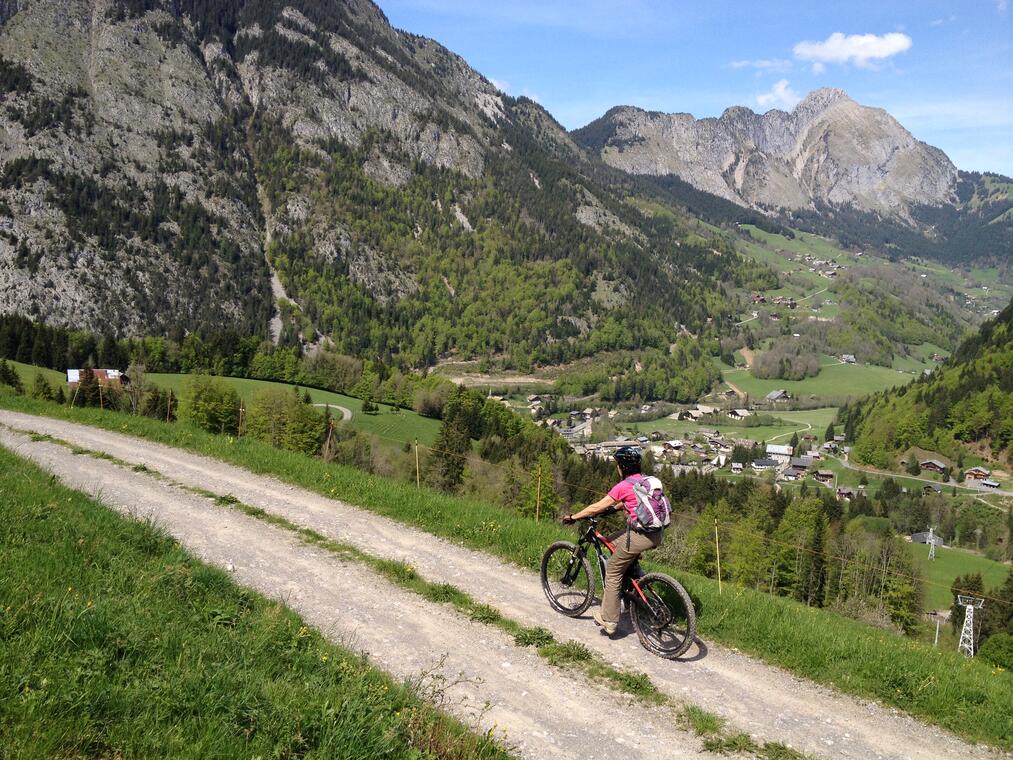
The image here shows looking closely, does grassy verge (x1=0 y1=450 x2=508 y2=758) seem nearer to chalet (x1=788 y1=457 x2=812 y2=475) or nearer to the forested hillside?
chalet (x1=788 y1=457 x2=812 y2=475)

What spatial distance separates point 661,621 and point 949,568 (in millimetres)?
100036

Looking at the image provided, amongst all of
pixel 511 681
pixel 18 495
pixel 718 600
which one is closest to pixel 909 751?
pixel 718 600

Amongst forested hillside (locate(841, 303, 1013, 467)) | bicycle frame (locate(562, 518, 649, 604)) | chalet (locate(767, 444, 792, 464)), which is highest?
bicycle frame (locate(562, 518, 649, 604))

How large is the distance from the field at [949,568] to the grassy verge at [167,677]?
8299 cm

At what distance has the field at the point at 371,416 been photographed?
9506 cm

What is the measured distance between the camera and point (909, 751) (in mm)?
7742

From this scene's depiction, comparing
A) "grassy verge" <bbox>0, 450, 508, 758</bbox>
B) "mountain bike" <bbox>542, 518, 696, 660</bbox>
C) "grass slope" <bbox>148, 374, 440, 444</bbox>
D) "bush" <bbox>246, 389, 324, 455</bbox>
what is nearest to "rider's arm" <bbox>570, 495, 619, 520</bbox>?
"mountain bike" <bbox>542, 518, 696, 660</bbox>

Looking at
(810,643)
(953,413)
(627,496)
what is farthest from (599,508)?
(953,413)

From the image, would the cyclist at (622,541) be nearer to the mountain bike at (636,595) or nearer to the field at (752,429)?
the mountain bike at (636,595)

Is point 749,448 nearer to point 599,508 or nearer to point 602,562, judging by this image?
point 602,562

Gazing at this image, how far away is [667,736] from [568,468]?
71.1 metres

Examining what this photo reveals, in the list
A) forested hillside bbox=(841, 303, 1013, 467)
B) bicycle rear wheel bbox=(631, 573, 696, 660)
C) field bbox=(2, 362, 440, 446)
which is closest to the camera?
bicycle rear wheel bbox=(631, 573, 696, 660)

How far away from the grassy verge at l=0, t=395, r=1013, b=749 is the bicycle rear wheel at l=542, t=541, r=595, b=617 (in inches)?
46.2

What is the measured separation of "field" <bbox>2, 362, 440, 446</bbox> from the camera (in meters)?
95.1
